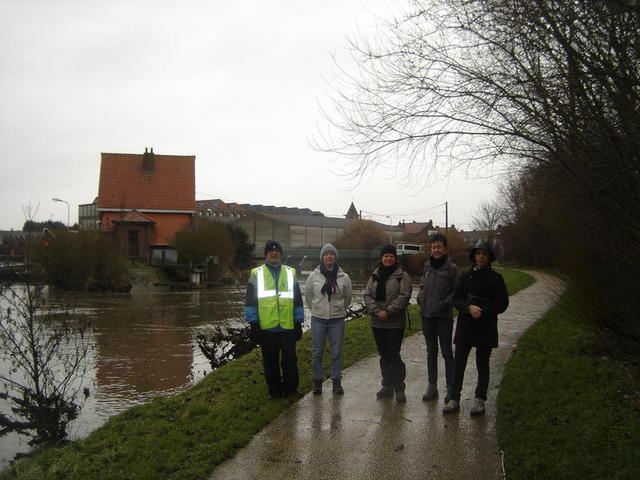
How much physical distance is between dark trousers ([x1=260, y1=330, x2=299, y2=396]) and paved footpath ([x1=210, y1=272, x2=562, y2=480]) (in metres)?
0.32

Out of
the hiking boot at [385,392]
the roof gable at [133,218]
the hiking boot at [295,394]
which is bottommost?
the hiking boot at [295,394]

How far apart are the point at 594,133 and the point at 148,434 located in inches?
219

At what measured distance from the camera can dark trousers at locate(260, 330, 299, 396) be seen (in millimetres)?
6957

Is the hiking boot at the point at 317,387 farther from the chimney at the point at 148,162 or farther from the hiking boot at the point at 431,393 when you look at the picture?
the chimney at the point at 148,162

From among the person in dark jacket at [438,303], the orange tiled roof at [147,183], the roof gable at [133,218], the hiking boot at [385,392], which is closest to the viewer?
the person in dark jacket at [438,303]

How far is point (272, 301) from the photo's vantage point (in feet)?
22.8

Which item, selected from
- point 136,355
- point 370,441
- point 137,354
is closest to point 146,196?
point 137,354

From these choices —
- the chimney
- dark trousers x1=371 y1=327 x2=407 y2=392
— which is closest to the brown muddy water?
dark trousers x1=371 y1=327 x2=407 y2=392

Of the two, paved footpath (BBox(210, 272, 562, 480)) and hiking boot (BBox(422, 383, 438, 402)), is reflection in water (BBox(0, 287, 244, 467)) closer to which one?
paved footpath (BBox(210, 272, 562, 480))

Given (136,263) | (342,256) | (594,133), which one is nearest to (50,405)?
(594,133)

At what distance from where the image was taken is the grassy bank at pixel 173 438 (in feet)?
16.6

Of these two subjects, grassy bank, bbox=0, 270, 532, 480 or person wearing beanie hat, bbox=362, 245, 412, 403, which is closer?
grassy bank, bbox=0, 270, 532, 480

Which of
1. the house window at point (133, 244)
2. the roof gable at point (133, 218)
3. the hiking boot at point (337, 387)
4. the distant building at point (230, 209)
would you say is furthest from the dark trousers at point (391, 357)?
the distant building at point (230, 209)

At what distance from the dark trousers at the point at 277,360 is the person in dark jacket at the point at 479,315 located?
1.83 metres
